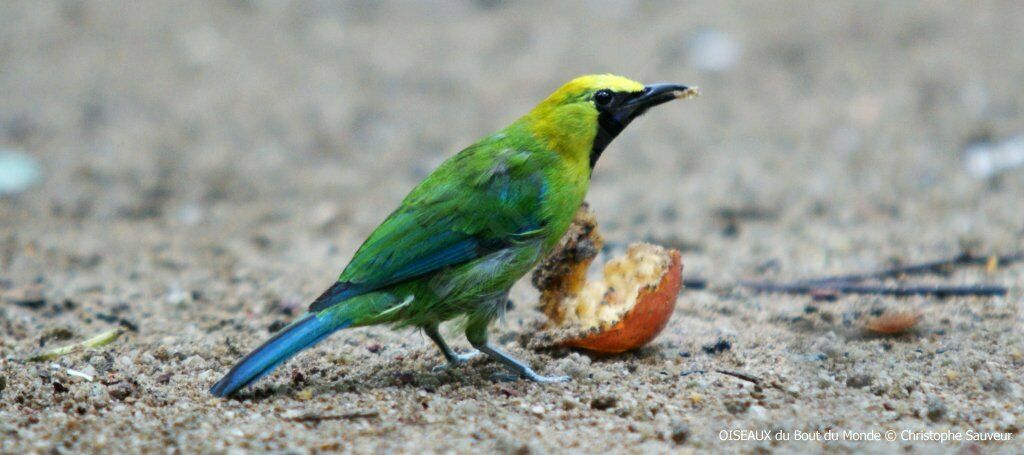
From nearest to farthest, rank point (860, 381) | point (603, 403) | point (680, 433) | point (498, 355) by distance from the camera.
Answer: point (680, 433)
point (603, 403)
point (860, 381)
point (498, 355)

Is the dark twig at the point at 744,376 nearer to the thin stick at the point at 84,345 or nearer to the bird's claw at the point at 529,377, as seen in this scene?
the bird's claw at the point at 529,377

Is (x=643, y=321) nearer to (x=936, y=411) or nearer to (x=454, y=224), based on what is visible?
(x=454, y=224)

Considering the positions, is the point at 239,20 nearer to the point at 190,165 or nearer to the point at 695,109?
the point at 190,165

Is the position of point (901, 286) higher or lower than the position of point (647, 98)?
lower

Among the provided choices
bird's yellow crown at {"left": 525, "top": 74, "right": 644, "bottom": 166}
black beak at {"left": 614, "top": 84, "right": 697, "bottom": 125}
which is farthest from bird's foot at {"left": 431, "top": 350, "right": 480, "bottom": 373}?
black beak at {"left": 614, "top": 84, "right": 697, "bottom": 125}

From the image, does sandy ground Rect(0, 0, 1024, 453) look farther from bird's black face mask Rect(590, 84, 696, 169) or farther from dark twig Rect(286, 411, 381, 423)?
bird's black face mask Rect(590, 84, 696, 169)

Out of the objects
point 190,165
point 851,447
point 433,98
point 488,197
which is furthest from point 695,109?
point 851,447

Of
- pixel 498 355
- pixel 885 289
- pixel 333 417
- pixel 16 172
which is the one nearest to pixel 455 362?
pixel 498 355
